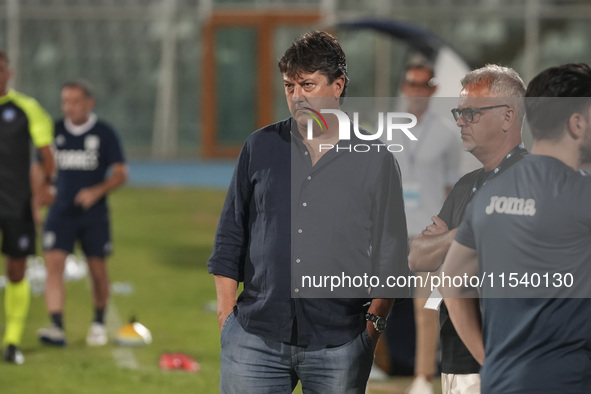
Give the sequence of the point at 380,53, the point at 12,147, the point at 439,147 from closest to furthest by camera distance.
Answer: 1. the point at 439,147
2. the point at 12,147
3. the point at 380,53

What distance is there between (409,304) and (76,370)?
7.94 ft

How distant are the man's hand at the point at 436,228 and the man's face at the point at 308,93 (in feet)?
1.67

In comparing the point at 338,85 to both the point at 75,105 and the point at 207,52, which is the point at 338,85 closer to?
the point at 75,105

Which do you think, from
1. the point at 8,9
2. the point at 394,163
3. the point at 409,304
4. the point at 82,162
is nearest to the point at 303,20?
the point at 8,9

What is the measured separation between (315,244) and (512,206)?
2.60 feet

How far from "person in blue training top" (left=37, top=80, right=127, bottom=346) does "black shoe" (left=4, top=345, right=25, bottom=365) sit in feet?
2.39

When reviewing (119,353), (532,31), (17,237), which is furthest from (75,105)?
(532,31)

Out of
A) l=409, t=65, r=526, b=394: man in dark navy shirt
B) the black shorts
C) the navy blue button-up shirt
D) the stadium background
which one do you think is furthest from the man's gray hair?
the stadium background

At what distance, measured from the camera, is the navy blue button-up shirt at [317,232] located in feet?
12.1

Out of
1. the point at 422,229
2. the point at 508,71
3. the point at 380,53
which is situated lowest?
the point at 422,229

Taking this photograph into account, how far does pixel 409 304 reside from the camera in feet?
24.9

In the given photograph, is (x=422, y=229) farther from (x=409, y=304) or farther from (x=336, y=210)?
(x=409, y=304)

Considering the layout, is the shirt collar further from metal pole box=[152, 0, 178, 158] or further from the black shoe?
metal pole box=[152, 0, 178, 158]

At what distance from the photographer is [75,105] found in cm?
902
